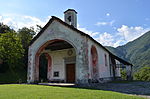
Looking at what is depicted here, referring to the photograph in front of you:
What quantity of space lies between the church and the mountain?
7802 cm

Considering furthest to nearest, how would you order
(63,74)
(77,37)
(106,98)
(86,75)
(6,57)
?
(6,57) → (63,74) → (77,37) → (86,75) → (106,98)

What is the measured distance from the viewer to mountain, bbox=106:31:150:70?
91.9 meters

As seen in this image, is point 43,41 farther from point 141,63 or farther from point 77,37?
point 141,63

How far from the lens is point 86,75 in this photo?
11117mm

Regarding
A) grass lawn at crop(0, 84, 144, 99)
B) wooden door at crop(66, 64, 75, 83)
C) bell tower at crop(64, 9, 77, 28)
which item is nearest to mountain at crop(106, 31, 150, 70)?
wooden door at crop(66, 64, 75, 83)

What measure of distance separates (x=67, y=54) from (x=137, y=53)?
102220 millimetres

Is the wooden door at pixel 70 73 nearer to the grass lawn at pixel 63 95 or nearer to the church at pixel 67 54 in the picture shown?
the church at pixel 67 54

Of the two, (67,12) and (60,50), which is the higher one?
(67,12)

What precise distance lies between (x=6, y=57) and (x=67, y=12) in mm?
15655

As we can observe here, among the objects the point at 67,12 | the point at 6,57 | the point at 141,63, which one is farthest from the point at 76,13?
the point at 141,63

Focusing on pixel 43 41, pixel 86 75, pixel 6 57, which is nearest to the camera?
pixel 86 75

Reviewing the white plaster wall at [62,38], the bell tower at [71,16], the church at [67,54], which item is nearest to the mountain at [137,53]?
the church at [67,54]

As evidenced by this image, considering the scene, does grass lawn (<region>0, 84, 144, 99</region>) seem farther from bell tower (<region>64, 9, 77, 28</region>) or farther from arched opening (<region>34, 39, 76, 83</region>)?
bell tower (<region>64, 9, 77, 28</region>)

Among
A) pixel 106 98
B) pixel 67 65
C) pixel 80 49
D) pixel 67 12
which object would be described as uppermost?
pixel 67 12
